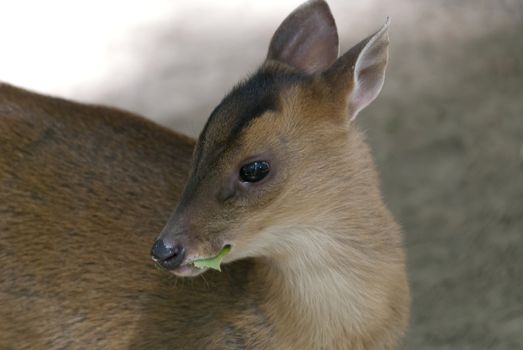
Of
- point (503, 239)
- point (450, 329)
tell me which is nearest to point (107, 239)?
point (450, 329)

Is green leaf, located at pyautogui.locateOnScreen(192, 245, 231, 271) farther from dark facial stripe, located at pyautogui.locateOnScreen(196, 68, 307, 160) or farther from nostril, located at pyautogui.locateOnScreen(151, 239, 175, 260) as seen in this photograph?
dark facial stripe, located at pyautogui.locateOnScreen(196, 68, 307, 160)

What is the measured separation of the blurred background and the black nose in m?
1.70

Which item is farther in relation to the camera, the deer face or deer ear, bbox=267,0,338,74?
deer ear, bbox=267,0,338,74

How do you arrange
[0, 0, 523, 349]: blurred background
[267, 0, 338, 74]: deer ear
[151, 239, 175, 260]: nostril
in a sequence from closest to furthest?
[151, 239, 175, 260]: nostril
[267, 0, 338, 74]: deer ear
[0, 0, 523, 349]: blurred background

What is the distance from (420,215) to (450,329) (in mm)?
708

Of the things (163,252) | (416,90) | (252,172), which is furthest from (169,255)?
(416,90)

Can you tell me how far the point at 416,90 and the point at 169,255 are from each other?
3.11 metres

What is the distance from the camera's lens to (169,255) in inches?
126

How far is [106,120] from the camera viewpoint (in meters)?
4.07

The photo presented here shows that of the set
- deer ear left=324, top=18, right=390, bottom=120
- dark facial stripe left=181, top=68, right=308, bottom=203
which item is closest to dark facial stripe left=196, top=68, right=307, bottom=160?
dark facial stripe left=181, top=68, right=308, bottom=203

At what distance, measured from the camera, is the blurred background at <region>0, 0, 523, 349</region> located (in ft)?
16.1

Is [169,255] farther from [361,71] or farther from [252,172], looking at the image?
[361,71]

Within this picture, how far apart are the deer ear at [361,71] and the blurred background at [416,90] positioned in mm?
1507

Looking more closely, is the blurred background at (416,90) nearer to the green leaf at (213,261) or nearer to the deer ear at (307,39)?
the deer ear at (307,39)
